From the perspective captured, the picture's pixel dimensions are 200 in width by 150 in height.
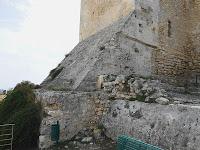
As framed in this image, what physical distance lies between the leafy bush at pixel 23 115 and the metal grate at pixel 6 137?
0.14 m

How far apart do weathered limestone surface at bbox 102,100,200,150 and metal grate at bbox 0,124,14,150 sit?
2716mm

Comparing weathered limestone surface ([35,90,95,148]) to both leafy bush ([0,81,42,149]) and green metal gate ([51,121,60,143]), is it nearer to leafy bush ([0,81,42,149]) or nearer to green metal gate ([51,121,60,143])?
green metal gate ([51,121,60,143])

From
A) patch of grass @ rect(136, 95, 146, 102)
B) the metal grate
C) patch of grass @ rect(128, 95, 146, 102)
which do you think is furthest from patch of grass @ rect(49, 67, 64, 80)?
patch of grass @ rect(136, 95, 146, 102)

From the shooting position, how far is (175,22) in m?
12.2

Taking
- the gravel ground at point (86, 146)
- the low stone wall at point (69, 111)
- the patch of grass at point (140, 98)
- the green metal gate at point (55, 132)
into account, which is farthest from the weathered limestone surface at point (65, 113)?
the patch of grass at point (140, 98)

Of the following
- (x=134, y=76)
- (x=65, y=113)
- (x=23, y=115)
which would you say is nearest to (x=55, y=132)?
(x=65, y=113)

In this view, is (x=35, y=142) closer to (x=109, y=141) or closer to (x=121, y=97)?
(x=109, y=141)

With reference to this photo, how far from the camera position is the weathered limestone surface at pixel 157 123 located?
591 centimetres

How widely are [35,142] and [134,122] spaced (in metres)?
3.26

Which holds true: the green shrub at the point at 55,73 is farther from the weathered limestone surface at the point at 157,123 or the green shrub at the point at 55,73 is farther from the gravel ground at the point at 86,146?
the gravel ground at the point at 86,146

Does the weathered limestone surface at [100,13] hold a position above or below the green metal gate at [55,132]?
above

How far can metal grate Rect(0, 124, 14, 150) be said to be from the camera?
8.41 metres

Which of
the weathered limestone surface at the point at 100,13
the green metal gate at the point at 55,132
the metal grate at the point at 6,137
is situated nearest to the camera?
the green metal gate at the point at 55,132

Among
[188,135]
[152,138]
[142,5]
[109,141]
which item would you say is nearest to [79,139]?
[109,141]
